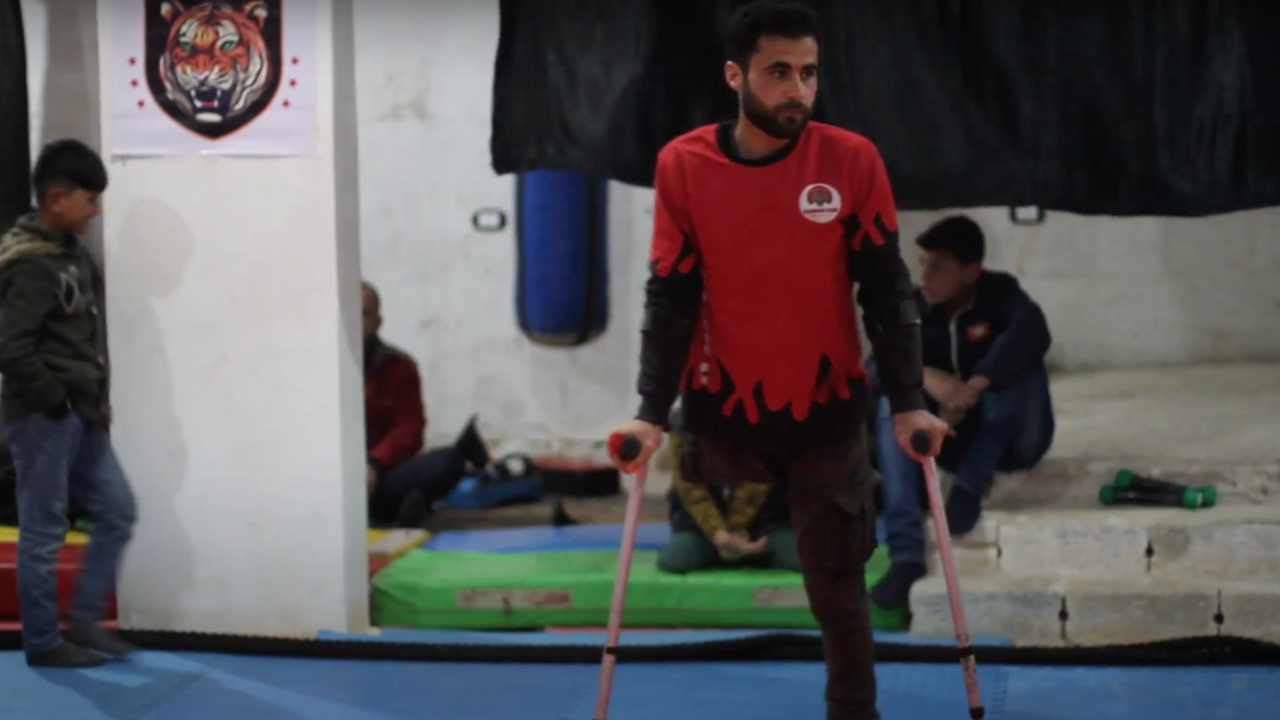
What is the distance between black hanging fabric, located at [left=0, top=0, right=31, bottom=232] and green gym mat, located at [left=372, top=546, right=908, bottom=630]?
5.49 ft

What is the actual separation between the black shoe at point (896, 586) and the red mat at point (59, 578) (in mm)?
2375

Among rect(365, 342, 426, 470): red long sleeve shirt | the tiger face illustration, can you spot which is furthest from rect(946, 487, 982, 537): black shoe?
the tiger face illustration

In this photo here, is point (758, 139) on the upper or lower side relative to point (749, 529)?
upper

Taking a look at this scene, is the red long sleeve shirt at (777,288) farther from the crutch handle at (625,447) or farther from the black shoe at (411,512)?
the black shoe at (411,512)

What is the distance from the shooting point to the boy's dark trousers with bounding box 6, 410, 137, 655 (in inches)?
152

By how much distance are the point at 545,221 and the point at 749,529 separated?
2376mm

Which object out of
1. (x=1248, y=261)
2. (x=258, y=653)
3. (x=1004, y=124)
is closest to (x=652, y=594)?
(x=258, y=653)

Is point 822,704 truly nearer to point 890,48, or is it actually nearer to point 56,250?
point 890,48

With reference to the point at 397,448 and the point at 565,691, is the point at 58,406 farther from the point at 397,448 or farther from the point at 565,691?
the point at 397,448

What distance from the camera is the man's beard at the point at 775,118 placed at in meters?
2.72

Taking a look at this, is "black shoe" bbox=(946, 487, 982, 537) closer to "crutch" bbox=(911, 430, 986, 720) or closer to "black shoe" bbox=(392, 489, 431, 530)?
"crutch" bbox=(911, 430, 986, 720)

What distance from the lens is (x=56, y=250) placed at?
12.5 feet

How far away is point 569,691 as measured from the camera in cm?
376

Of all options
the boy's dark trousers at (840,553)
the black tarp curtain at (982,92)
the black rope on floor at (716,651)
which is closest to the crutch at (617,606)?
the boy's dark trousers at (840,553)
